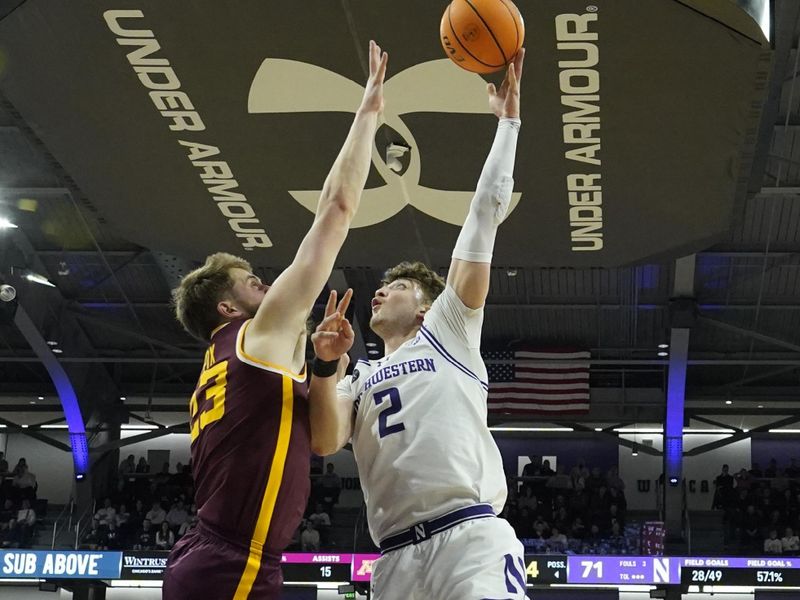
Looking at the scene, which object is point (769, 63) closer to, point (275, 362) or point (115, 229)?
point (275, 362)

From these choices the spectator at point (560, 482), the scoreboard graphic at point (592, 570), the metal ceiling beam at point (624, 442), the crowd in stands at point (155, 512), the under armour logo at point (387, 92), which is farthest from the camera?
the spectator at point (560, 482)

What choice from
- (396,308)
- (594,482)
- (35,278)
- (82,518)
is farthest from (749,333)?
(396,308)

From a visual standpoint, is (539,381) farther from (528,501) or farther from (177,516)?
(177,516)

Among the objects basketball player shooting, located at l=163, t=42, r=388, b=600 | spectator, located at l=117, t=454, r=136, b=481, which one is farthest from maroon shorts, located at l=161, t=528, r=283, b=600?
spectator, located at l=117, t=454, r=136, b=481

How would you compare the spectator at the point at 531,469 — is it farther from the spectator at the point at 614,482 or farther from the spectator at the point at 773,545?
the spectator at the point at 773,545

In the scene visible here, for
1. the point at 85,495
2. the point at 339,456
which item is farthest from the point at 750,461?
the point at 85,495

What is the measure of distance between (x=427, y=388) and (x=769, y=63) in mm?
6501

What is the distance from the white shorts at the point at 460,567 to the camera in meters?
4.21

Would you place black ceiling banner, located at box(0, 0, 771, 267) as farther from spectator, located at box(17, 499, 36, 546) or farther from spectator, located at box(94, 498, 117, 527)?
spectator, located at box(94, 498, 117, 527)

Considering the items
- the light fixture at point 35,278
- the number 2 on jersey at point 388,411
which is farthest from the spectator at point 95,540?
the number 2 on jersey at point 388,411

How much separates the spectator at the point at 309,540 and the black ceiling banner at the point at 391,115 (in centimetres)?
1255

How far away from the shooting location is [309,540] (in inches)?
1008

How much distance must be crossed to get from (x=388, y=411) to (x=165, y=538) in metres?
22.9

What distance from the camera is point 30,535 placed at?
86.6 ft
